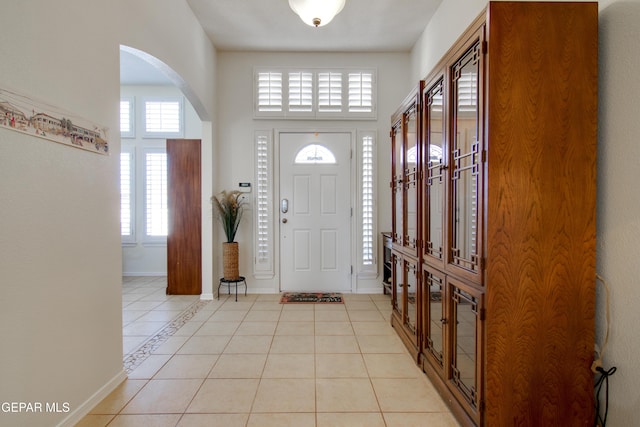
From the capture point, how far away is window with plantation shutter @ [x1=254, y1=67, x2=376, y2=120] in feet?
15.3

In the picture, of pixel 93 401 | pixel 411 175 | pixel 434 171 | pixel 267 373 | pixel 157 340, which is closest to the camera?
pixel 93 401

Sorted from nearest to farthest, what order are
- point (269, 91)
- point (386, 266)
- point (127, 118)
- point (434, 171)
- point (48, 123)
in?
point (48, 123) < point (434, 171) < point (386, 266) < point (269, 91) < point (127, 118)

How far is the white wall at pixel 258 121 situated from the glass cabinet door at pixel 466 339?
279 centimetres

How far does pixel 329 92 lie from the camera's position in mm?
4680

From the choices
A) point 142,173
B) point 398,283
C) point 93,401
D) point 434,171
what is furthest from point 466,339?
point 142,173

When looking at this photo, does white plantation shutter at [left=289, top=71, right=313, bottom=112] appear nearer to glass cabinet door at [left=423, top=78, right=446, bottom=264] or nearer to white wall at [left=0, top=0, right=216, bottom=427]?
white wall at [left=0, top=0, right=216, bottom=427]

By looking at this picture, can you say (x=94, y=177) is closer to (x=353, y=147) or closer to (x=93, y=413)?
(x=93, y=413)

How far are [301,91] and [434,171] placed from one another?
3.03 metres

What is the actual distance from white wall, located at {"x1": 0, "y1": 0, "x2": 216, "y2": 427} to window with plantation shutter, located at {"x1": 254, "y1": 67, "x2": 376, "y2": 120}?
2246mm

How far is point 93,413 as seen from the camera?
1.99m

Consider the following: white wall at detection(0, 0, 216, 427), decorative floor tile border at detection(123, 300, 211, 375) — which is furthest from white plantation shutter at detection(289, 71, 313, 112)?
decorative floor tile border at detection(123, 300, 211, 375)

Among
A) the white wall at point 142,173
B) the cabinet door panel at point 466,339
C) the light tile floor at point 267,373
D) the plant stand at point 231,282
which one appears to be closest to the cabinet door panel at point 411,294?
the light tile floor at point 267,373

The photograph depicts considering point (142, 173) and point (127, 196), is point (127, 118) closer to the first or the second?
point (142, 173)

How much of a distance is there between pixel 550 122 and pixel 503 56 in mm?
388
